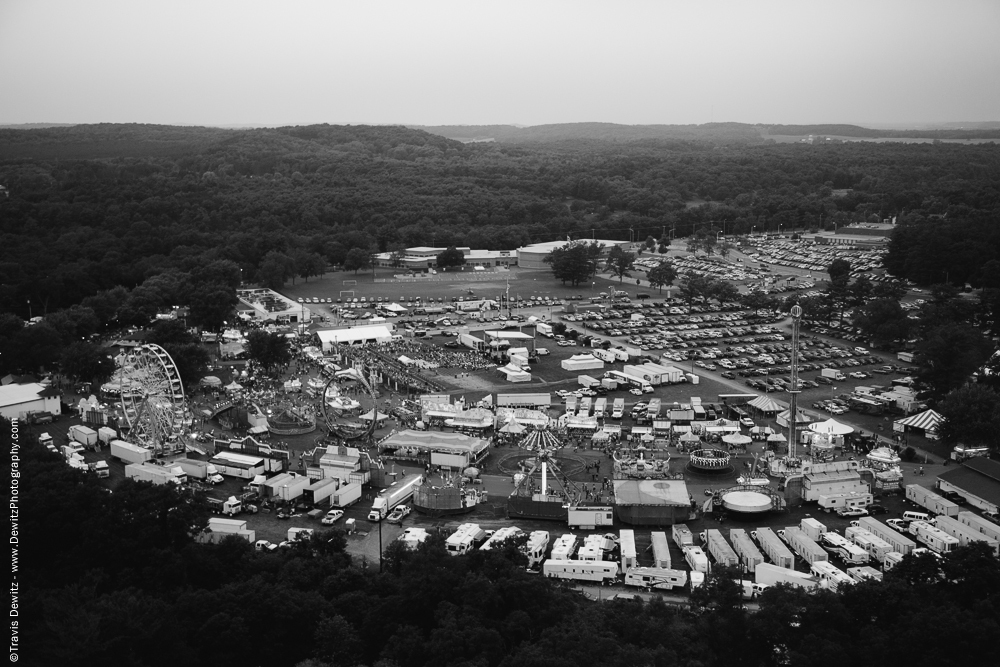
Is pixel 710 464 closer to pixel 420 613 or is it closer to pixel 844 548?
pixel 844 548

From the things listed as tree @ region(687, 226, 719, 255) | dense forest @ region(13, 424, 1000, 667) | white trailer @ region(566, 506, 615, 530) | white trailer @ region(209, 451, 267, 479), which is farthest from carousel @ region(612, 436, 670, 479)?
tree @ region(687, 226, 719, 255)

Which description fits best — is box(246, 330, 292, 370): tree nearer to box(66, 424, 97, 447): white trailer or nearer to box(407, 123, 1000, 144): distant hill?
box(66, 424, 97, 447): white trailer

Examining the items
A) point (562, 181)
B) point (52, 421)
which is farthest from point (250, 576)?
point (562, 181)

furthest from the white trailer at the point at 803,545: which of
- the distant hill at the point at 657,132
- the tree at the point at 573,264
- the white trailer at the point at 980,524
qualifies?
the distant hill at the point at 657,132

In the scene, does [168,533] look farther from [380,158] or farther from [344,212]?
[380,158]

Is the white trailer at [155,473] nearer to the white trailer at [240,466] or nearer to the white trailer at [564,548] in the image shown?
the white trailer at [240,466]
